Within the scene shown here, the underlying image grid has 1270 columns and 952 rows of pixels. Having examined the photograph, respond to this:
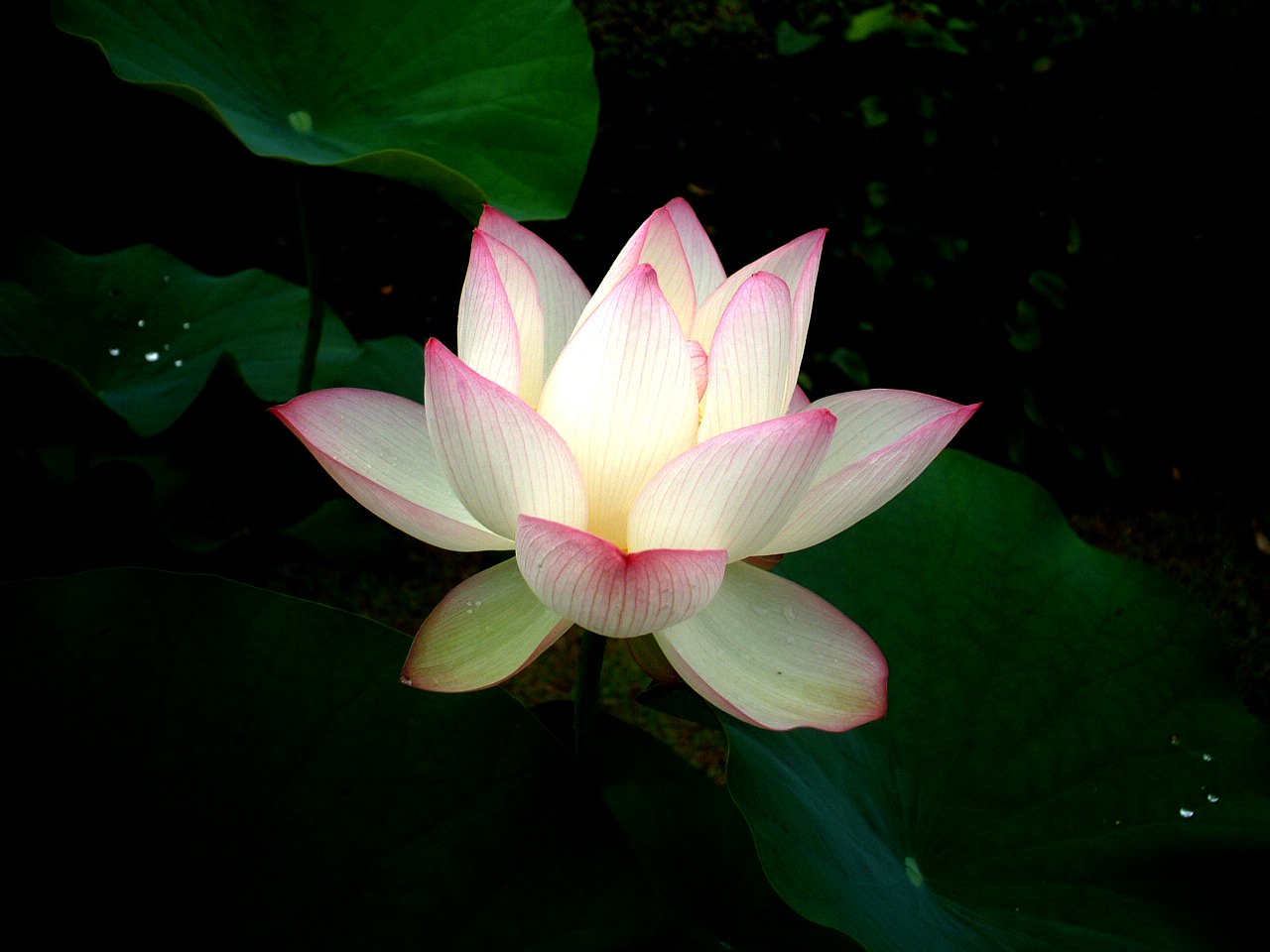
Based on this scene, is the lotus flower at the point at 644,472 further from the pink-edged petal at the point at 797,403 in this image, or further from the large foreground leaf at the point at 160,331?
the large foreground leaf at the point at 160,331

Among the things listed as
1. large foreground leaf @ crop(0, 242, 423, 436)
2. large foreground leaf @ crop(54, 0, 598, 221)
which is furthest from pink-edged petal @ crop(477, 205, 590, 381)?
large foreground leaf @ crop(0, 242, 423, 436)

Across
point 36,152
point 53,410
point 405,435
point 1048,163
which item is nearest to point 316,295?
point 53,410

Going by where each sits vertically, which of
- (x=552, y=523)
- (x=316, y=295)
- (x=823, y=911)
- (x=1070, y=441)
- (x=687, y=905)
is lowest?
(x=1070, y=441)

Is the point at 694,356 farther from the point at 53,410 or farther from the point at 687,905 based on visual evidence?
the point at 53,410

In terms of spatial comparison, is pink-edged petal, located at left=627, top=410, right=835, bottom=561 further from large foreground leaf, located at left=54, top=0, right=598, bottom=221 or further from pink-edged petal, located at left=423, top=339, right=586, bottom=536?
large foreground leaf, located at left=54, top=0, right=598, bottom=221

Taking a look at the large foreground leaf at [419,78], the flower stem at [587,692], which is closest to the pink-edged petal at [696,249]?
the flower stem at [587,692]

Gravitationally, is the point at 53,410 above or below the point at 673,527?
below
